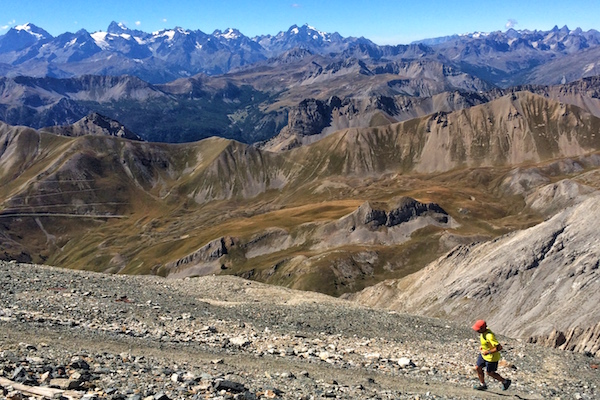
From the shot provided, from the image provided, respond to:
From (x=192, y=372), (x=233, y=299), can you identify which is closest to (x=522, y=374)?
(x=192, y=372)

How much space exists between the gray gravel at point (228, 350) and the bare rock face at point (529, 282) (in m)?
22.5

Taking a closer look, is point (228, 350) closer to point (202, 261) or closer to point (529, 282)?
point (529, 282)

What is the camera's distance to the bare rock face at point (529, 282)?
56.2 metres

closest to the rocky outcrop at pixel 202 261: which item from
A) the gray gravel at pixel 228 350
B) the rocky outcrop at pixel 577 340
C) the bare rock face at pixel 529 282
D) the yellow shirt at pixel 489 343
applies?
the bare rock face at pixel 529 282

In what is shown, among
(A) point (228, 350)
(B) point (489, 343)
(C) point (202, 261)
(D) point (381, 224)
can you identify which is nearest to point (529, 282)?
(B) point (489, 343)

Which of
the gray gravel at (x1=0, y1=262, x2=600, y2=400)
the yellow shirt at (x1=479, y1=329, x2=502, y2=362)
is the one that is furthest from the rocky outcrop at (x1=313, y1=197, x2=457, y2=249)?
the yellow shirt at (x1=479, y1=329, x2=502, y2=362)

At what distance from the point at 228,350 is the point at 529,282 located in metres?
52.9

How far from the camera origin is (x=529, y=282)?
66.1m

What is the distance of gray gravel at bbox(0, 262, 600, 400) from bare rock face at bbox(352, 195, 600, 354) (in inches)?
887

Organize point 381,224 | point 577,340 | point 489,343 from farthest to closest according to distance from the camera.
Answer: point 381,224, point 577,340, point 489,343

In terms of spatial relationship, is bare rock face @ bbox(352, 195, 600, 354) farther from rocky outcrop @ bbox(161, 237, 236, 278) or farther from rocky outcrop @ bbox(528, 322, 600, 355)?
rocky outcrop @ bbox(161, 237, 236, 278)

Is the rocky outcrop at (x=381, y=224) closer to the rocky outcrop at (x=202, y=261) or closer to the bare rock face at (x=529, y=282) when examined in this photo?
the rocky outcrop at (x=202, y=261)

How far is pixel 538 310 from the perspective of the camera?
59.9 meters

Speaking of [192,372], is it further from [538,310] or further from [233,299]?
[538,310]
